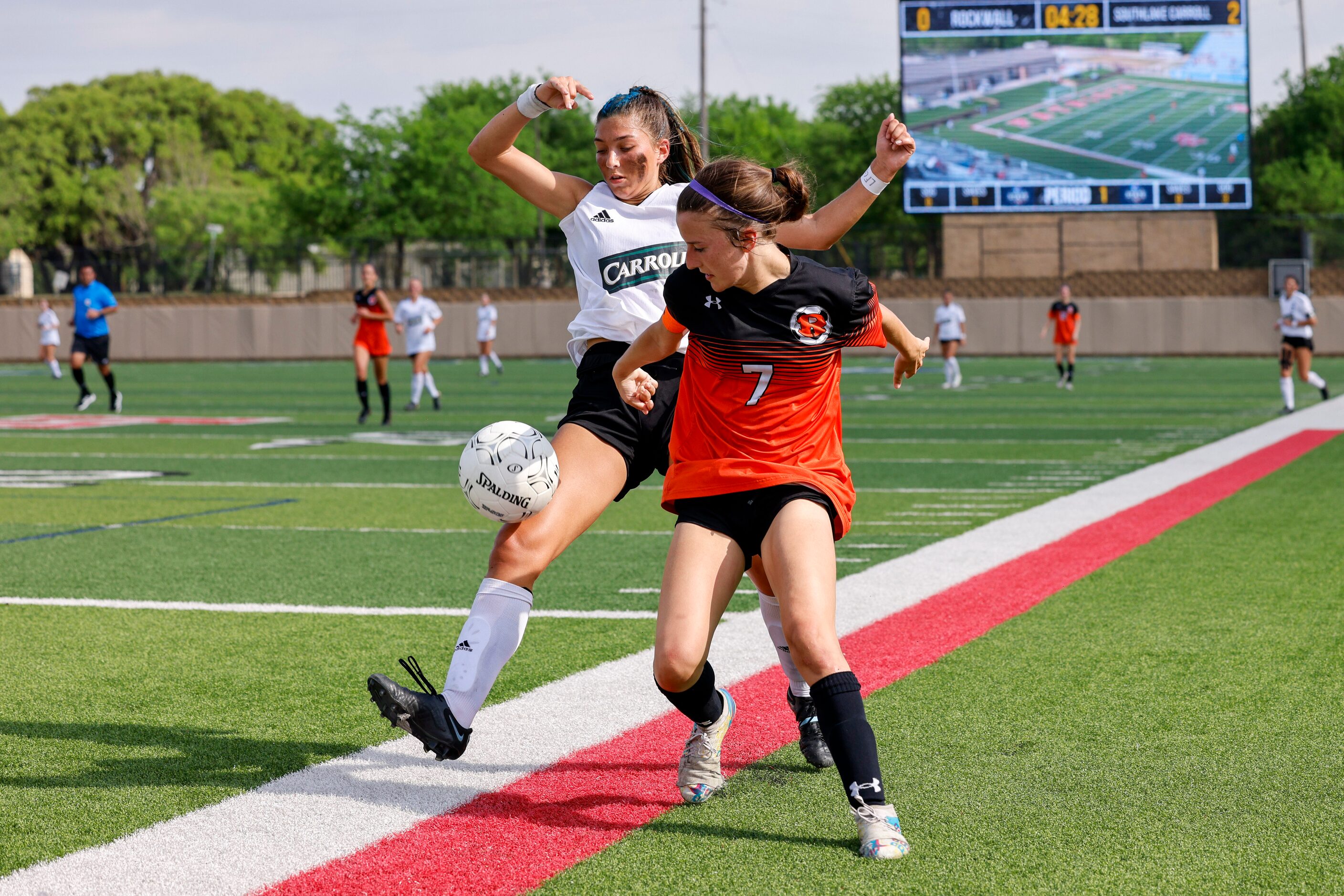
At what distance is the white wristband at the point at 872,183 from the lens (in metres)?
4.04

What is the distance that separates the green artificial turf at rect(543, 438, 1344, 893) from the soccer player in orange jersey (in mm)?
230

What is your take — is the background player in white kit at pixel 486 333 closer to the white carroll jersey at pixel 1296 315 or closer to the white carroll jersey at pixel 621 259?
the white carroll jersey at pixel 1296 315

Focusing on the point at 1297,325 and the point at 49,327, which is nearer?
the point at 1297,325

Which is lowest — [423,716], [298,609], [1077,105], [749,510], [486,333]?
[298,609]

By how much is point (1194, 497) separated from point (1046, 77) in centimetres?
2557

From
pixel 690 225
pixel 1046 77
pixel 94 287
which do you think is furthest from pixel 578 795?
pixel 1046 77

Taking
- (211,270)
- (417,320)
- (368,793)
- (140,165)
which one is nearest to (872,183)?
(368,793)

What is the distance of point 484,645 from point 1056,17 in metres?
32.2

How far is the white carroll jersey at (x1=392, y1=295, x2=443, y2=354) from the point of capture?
21.4m

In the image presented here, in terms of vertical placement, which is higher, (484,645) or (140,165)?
(140,165)

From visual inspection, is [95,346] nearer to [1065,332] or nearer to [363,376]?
[363,376]

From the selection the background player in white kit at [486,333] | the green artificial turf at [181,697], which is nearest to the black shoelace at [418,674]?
the green artificial turf at [181,697]

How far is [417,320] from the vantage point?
21859mm

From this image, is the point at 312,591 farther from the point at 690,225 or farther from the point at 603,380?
the point at 690,225
